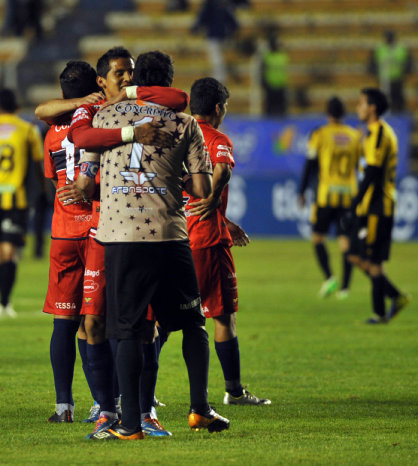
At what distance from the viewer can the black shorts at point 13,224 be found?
38.9 ft

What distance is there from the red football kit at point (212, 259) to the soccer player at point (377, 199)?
435cm

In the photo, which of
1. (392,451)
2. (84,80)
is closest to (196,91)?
(84,80)

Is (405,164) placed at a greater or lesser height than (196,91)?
lesser

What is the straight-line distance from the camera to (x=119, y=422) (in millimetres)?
5758

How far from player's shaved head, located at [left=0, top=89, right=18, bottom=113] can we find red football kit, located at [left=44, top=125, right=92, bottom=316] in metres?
5.35

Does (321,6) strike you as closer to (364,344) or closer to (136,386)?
(364,344)

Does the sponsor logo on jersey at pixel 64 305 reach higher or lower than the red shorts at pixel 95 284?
lower

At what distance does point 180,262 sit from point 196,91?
5.30 ft

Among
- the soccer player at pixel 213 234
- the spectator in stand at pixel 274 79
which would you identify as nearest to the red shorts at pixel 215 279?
the soccer player at pixel 213 234

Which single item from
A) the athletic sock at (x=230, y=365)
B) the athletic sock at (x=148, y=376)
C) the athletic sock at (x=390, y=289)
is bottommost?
the athletic sock at (x=390, y=289)

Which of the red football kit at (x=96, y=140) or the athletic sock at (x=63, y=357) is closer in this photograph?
the red football kit at (x=96, y=140)

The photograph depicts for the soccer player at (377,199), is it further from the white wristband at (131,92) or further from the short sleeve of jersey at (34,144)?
the white wristband at (131,92)

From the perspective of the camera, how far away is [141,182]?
5.57m

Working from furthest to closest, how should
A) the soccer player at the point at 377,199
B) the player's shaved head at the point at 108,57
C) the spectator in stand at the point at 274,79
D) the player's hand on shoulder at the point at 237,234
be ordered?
the spectator in stand at the point at 274,79 < the soccer player at the point at 377,199 < the player's hand on shoulder at the point at 237,234 < the player's shaved head at the point at 108,57
